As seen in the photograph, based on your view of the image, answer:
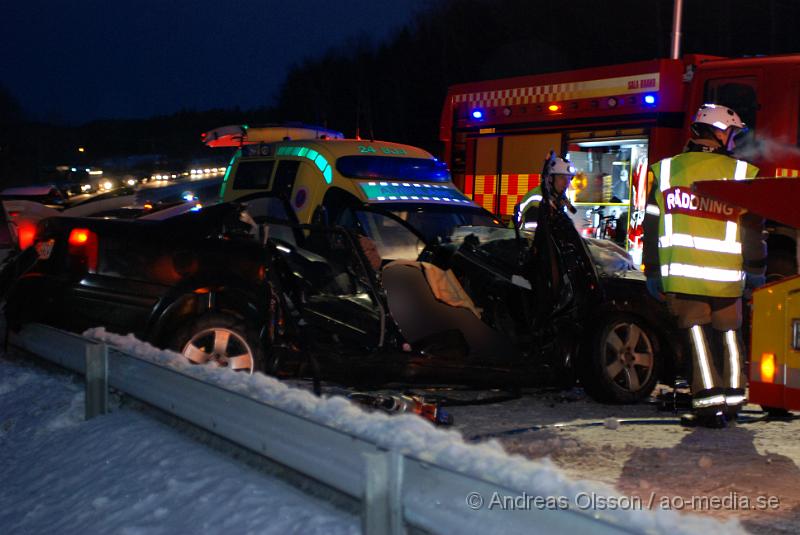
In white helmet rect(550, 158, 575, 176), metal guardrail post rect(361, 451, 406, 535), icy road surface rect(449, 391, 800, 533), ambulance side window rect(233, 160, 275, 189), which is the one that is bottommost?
icy road surface rect(449, 391, 800, 533)

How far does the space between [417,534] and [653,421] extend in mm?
3353

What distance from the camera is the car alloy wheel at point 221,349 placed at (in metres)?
5.84

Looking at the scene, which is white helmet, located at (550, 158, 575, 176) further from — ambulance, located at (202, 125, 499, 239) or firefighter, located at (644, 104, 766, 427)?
ambulance, located at (202, 125, 499, 239)

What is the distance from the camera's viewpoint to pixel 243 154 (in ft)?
40.8

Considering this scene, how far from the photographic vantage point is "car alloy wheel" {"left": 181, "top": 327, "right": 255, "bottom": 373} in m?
5.84

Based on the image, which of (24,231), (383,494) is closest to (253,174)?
(24,231)

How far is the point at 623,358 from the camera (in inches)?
252

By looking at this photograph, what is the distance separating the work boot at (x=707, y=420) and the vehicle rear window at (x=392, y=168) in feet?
19.1

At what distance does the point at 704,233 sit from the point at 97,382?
11.3 ft

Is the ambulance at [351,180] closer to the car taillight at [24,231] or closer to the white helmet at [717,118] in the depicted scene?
the car taillight at [24,231]

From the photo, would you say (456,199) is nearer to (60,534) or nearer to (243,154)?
(243,154)

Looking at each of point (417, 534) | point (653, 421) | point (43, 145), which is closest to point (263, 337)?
point (653, 421)

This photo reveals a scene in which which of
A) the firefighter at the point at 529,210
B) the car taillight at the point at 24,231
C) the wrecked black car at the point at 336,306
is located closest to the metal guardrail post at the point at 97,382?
the wrecked black car at the point at 336,306

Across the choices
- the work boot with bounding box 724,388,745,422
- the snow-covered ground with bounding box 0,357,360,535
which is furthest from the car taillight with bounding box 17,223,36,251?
the work boot with bounding box 724,388,745,422
